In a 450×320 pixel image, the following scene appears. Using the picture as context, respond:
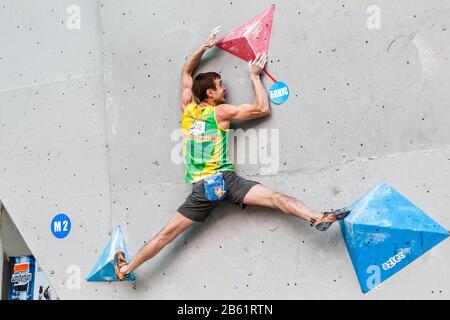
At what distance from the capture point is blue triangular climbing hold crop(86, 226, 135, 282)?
3.87 metres

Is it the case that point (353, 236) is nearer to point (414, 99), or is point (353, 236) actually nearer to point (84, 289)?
point (414, 99)

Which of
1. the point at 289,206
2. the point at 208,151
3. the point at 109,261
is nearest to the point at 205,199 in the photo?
the point at 208,151

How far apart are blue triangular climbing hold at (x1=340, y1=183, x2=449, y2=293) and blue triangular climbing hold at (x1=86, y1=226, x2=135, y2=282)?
4.83 ft

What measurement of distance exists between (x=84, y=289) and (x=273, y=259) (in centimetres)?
135

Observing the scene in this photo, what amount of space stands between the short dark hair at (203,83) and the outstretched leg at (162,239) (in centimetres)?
70

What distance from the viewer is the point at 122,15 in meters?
3.96

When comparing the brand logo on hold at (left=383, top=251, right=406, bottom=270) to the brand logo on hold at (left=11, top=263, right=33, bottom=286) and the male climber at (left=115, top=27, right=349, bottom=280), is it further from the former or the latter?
the brand logo on hold at (left=11, top=263, right=33, bottom=286)

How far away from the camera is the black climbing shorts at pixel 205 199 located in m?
3.42

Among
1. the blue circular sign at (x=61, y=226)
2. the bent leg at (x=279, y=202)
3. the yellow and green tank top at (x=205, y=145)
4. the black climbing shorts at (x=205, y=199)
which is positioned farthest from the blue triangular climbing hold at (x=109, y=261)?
the bent leg at (x=279, y=202)

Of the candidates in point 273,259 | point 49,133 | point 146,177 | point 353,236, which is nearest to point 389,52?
point 353,236

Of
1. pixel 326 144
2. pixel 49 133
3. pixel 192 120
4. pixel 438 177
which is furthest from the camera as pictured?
pixel 49 133

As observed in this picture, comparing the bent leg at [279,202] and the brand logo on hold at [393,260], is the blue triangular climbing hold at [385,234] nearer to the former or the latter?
the brand logo on hold at [393,260]

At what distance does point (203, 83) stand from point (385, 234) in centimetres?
130

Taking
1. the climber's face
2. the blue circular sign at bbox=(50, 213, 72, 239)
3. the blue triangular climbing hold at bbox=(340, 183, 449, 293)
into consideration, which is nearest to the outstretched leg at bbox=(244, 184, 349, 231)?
the blue triangular climbing hold at bbox=(340, 183, 449, 293)
